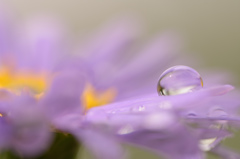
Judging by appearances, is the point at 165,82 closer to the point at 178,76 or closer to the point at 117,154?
the point at 178,76

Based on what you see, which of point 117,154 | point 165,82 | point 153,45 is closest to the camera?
point 117,154

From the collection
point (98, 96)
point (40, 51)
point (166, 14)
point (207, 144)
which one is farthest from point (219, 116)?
point (166, 14)

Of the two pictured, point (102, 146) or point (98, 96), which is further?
point (98, 96)

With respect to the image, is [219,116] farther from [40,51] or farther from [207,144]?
[40,51]

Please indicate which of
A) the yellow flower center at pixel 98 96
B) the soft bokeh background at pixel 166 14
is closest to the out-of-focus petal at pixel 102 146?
the yellow flower center at pixel 98 96

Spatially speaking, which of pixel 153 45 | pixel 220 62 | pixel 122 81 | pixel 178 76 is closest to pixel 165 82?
pixel 178 76

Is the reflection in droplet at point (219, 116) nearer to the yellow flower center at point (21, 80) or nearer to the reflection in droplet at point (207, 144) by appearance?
the reflection in droplet at point (207, 144)
